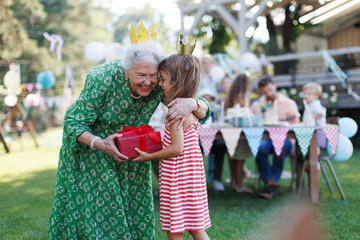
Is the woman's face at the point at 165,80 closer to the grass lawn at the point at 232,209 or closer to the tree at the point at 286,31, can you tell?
the grass lawn at the point at 232,209

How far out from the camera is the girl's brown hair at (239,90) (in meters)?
5.10

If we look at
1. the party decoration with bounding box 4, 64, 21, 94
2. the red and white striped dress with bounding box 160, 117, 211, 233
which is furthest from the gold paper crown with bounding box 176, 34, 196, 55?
the party decoration with bounding box 4, 64, 21, 94

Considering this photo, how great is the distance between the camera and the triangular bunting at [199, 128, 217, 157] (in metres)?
4.17

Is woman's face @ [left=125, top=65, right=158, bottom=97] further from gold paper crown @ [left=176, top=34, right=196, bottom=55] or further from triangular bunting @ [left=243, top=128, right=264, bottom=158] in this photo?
triangular bunting @ [left=243, top=128, right=264, bottom=158]

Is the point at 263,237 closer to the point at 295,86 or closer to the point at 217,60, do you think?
the point at 217,60

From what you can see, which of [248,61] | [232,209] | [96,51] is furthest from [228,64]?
[232,209]

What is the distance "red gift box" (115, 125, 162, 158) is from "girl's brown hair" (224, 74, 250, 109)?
10.0ft

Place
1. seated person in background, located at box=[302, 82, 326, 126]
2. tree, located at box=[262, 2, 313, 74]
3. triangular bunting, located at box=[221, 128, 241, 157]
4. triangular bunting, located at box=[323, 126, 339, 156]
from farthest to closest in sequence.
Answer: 1. tree, located at box=[262, 2, 313, 74]
2. seated person in background, located at box=[302, 82, 326, 126]
3. triangular bunting, located at box=[221, 128, 241, 157]
4. triangular bunting, located at box=[323, 126, 339, 156]

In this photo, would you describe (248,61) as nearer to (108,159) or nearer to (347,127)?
(347,127)

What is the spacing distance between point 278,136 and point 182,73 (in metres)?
2.26

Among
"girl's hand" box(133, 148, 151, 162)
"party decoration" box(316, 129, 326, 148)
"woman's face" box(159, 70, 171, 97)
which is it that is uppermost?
"woman's face" box(159, 70, 171, 97)

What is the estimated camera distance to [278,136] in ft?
13.3

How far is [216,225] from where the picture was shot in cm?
352

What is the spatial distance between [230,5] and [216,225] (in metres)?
9.11
